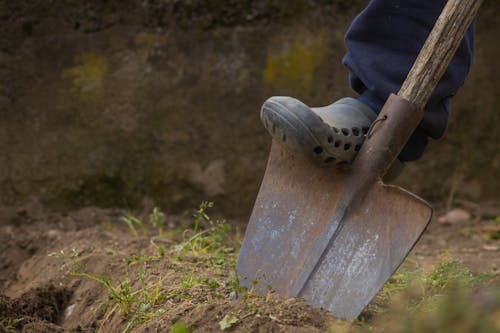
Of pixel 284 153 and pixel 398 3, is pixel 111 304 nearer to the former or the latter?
pixel 284 153

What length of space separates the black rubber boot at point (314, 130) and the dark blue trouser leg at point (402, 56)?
158 mm

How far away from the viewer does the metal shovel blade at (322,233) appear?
1761mm

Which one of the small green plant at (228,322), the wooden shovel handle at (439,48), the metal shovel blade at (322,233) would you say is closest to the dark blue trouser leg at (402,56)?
the wooden shovel handle at (439,48)

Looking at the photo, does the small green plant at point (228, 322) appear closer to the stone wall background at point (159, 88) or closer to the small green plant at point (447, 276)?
the small green plant at point (447, 276)

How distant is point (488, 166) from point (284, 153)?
1.66 meters

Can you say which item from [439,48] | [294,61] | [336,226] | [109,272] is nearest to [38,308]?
[109,272]

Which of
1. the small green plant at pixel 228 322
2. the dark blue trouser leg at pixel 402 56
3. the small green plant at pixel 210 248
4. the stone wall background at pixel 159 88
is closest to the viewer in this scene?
the small green plant at pixel 228 322

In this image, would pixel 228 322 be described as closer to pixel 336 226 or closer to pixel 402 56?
pixel 336 226

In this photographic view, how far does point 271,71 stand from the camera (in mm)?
3164

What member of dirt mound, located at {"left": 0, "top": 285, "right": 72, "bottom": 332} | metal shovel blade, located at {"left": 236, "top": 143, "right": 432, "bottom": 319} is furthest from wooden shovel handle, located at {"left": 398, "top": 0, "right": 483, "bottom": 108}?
dirt mound, located at {"left": 0, "top": 285, "right": 72, "bottom": 332}

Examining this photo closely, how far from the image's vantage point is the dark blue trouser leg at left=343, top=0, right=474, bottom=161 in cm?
204

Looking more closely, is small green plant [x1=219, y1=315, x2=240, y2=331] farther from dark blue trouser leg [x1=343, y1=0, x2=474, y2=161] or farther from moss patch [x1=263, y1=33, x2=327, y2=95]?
moss patch [x1=263, y1=33, x2=327, y2=95]

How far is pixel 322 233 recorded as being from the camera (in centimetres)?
188

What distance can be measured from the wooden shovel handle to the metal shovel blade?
0.26 metres
